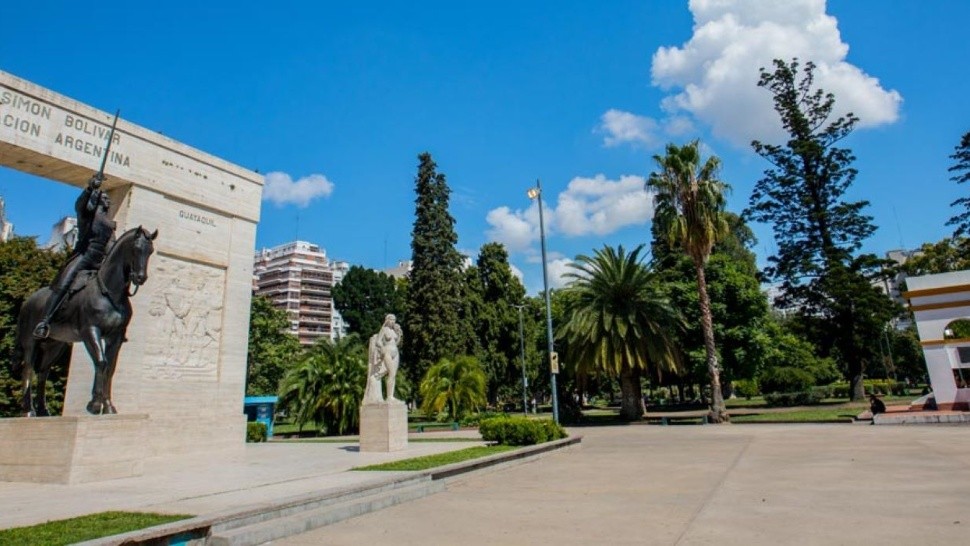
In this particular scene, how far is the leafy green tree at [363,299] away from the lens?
6500 centimetres

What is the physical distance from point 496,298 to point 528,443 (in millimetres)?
35275

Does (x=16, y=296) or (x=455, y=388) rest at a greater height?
(x=16, y=296)

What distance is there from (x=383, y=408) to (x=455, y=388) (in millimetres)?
17513

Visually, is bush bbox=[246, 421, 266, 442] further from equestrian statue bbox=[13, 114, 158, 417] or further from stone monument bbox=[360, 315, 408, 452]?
equestrian statue bbox=[13, 114, 158, 417]

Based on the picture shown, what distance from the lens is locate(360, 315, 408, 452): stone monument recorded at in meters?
13.8

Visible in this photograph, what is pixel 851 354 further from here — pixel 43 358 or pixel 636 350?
pixel 43 358

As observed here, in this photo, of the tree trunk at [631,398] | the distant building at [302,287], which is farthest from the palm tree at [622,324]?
the distant building at [302,287]

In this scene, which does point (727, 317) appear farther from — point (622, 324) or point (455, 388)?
point (455, 388)

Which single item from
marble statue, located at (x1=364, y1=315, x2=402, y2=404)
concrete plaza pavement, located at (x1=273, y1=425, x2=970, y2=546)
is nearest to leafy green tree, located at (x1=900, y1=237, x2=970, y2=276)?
concrete plaza pavement, located at (x1=273, y1=425, x2=970, y2=546)

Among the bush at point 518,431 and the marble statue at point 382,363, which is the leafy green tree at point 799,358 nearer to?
the bush at point 518,431

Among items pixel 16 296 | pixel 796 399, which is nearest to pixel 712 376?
pixel 796 399

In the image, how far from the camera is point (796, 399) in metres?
36.3

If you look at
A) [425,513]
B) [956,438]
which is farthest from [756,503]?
[956,438]

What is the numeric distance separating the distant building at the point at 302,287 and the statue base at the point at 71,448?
9021cm
